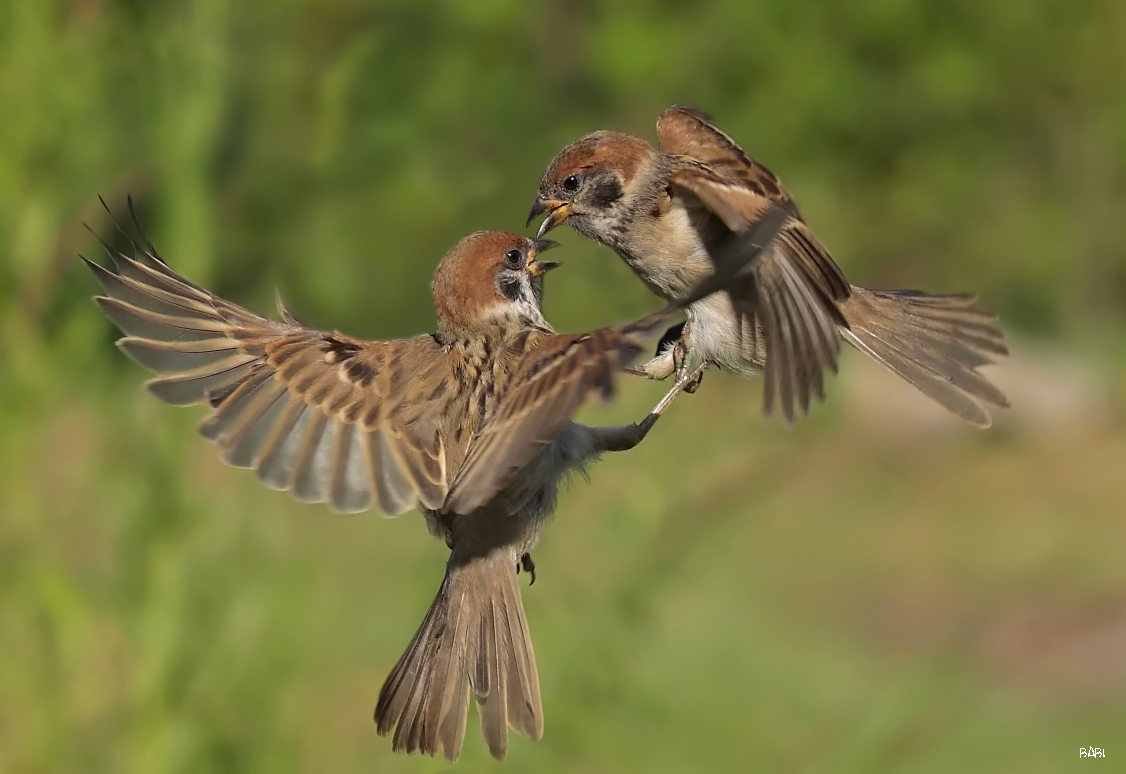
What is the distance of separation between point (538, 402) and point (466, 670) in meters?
0.91

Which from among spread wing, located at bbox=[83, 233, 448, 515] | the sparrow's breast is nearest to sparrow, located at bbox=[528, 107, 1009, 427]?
the sparrow's breast

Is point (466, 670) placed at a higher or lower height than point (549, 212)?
lower

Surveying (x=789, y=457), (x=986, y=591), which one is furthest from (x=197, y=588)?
(x=986, y=591)

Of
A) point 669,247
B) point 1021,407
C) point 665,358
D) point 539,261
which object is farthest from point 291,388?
point 1021,407

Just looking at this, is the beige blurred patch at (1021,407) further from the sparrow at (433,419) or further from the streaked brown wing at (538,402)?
the streaked brown wing at (538,402)

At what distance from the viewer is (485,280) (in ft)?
10.6

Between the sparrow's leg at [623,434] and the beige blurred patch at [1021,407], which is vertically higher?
the beige blurred patch at [1021,407]

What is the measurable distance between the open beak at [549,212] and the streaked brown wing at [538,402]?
0.73m

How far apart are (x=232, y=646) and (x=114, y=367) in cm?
99

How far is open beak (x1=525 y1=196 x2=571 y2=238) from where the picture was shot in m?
3.64

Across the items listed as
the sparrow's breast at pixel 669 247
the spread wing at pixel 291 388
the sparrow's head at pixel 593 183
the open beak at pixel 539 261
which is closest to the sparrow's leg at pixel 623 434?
the spread wing at pixel 291 388

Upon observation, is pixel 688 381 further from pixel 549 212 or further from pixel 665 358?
pixel 549 212

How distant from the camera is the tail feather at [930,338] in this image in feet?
12.3

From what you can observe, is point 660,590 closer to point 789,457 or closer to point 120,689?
point 789,457
